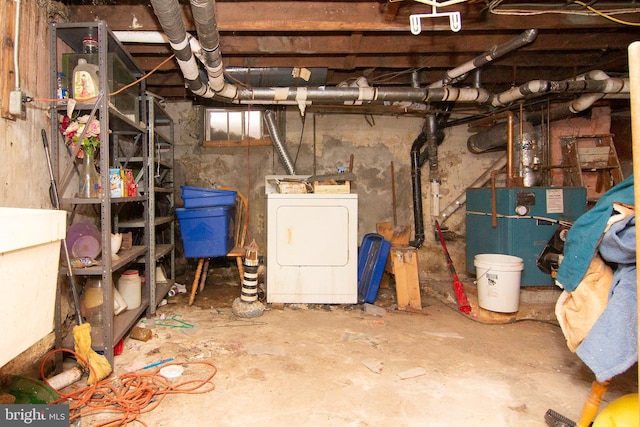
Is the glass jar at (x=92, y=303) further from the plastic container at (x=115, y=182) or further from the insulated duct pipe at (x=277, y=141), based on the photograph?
the insulated duct pipe at (x=277, y=141)

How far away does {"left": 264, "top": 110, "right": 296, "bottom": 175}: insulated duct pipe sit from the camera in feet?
12.4

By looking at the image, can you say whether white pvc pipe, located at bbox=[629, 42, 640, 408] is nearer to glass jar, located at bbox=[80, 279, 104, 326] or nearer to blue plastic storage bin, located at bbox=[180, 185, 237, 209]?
glass jar, located at bbox=[80, 279, 104, 326]

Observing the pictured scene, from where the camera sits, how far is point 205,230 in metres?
3.19

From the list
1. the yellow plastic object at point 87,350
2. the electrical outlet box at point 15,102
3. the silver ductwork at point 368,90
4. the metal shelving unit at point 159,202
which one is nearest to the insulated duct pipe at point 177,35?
the silver ductwork at point 368,90

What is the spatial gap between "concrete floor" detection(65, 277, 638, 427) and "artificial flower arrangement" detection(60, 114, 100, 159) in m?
1.30

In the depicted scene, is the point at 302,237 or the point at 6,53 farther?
the point at 302,237

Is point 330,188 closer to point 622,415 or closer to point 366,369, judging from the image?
point 366,369

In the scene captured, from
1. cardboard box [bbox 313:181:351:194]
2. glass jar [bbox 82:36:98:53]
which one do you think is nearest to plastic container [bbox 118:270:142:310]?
glass jar [bbox 82:36:98:53]

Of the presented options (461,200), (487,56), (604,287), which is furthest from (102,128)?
(461,200)

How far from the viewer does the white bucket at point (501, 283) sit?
275 cm

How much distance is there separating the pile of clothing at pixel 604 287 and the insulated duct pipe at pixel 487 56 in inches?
56.9

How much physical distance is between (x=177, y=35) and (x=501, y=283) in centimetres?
289

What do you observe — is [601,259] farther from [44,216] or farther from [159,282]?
[159,282]

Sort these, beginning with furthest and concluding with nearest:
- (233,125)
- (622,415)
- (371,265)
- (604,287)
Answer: (233,125)
(371,265)
(604,287)
(622,415)
